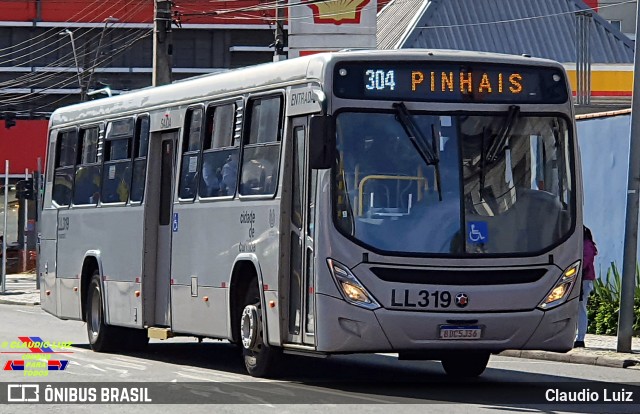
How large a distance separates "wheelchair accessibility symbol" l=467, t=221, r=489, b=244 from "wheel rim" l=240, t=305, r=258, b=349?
2571 millimetres

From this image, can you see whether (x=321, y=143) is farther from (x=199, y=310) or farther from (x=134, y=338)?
(x=134, y=338)

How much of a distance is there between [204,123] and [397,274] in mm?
4158

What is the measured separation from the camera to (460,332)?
1349 centimetres

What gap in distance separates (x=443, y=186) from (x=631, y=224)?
6677mm

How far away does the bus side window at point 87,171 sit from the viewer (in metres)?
20.3

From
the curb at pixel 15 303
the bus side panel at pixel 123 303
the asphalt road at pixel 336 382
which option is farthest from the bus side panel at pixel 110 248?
the curb at pixel 15 303

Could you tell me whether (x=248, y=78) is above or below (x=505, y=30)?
below

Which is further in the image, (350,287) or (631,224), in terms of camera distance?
(631,224)

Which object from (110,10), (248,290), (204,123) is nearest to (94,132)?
(204,123)

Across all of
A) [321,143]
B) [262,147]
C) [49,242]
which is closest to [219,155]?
[262,147]

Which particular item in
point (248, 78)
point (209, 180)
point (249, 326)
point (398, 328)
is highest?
point (248, 78)

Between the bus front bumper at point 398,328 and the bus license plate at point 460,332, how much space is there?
20 millimetres

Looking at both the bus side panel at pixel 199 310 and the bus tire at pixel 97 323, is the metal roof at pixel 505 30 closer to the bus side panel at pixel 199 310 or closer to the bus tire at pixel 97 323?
the bus tire at pixel 97 323

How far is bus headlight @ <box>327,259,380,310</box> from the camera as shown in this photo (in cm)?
1337
